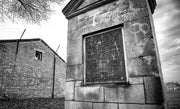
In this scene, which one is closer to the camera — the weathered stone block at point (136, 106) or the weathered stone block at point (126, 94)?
the weathered stone block at point (136, 106)

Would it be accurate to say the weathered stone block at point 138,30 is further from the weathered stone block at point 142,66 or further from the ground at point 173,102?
the ground at point 173,102

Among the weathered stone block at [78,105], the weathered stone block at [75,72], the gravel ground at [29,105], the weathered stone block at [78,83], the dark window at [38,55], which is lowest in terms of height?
the gravel ground at [29,105]

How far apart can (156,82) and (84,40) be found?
2.41 m

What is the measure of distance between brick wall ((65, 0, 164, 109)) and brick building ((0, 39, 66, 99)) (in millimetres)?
10601

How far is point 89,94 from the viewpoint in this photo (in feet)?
10.6

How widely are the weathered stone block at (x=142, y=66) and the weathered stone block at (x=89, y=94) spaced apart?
0.94 metres

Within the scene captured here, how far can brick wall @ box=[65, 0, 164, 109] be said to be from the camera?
8.17ft

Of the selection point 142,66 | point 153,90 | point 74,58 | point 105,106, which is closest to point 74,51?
point 74,58

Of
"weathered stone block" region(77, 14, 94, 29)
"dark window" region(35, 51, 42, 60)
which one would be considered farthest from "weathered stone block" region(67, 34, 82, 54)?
"dark window" region(35, 51, 42, 60)

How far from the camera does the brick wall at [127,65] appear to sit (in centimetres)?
249

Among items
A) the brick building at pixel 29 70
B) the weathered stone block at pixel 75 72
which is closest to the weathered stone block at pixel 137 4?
the weathered stone block at pixel 75 72

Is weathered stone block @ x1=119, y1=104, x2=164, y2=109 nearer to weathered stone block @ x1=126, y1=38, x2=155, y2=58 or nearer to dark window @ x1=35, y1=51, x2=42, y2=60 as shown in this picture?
weathered stone block @ x1=126, y1=38, x2=155, y2=58

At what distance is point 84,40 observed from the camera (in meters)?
3.89

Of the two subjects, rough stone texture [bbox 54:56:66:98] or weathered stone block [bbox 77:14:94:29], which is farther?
rough stone texture [bbox 54:56:66:98]
